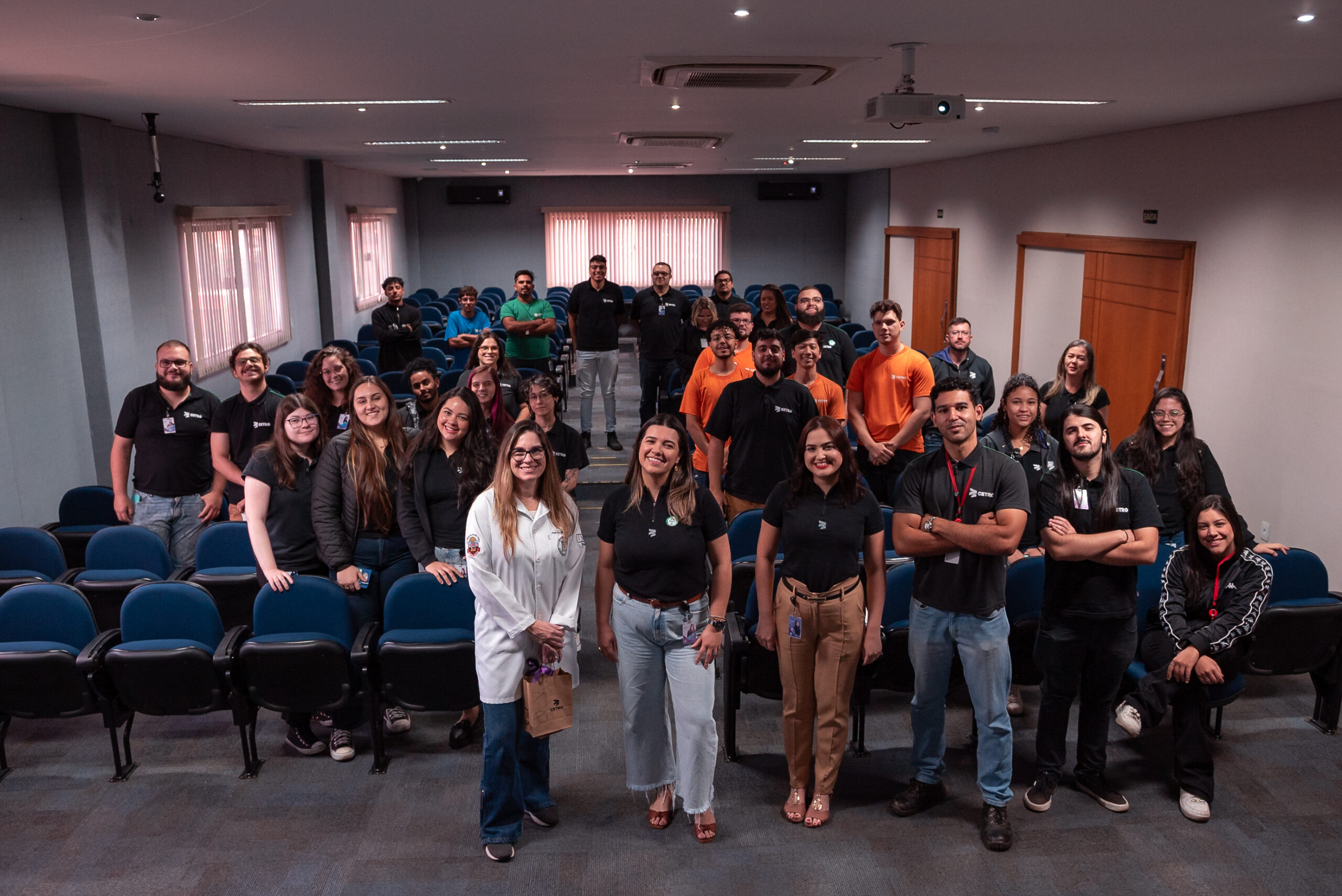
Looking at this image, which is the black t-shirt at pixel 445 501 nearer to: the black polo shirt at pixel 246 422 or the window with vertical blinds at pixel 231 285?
the black polo shirt at pixel 246 422

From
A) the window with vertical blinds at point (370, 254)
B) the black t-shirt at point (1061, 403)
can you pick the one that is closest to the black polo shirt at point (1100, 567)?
the black t-shirt at point (1061, 403)

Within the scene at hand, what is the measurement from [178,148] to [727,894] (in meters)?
8.72

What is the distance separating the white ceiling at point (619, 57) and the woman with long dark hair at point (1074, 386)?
1.60 meters

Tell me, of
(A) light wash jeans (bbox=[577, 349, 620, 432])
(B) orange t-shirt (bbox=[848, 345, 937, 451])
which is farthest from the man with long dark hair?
(A) light wash jeans (bbox=[577, 349, 620, 432])

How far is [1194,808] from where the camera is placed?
13.2 feet

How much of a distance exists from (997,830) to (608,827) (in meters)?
1.55

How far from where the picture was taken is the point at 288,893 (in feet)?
11.7

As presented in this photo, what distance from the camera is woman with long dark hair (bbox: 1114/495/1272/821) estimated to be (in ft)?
13.4

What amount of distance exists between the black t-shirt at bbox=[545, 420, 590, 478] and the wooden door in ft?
31.1

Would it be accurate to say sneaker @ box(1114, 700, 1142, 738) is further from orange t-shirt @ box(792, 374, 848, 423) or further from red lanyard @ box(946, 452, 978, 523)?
orange t-shirt @ box(792, 374, 848, 423)

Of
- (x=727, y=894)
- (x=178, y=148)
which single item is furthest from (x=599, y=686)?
(x=178, y=148)

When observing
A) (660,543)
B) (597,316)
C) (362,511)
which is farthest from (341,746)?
(597,316)

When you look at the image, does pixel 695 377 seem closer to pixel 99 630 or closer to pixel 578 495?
pixel 578 495

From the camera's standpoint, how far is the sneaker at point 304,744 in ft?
15.0
